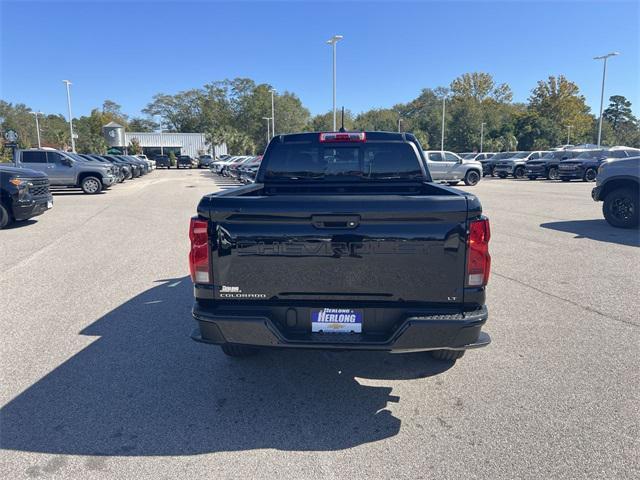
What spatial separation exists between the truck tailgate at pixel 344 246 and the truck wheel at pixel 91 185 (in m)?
19.8

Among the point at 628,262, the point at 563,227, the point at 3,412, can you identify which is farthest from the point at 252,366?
the point at 563,227

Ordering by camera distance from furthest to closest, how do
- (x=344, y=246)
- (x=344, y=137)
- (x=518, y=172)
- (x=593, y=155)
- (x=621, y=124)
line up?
(x=621, y=124) → (x=518, y=172) → (x=593, y=155) → (x=344, y=137) → (x=344, y=246)

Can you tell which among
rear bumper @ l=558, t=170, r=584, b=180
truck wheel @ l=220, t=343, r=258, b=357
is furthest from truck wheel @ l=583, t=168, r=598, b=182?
truck wheel @ l=220, t=343, r=258, b=357

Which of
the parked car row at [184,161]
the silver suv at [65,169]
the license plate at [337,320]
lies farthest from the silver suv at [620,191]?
the parked car row at [184,161]

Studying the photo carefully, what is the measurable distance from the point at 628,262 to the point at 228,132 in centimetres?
7835

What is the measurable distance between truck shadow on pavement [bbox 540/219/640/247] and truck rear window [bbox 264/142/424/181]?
7057mm

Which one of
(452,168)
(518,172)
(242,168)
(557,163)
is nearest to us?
(242,168)

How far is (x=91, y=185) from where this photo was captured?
2023cm

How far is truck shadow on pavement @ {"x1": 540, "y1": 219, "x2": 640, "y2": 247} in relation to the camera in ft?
30.9

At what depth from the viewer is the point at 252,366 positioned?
3975 millimetres

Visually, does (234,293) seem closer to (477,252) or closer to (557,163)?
(477,252)

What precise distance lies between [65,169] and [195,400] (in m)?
19.6

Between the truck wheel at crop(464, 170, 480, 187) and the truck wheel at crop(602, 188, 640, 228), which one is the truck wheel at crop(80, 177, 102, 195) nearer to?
the truck wheel at crop(464, 170, 480, 187)

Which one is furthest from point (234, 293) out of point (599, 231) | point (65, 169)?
point (65, 169)
